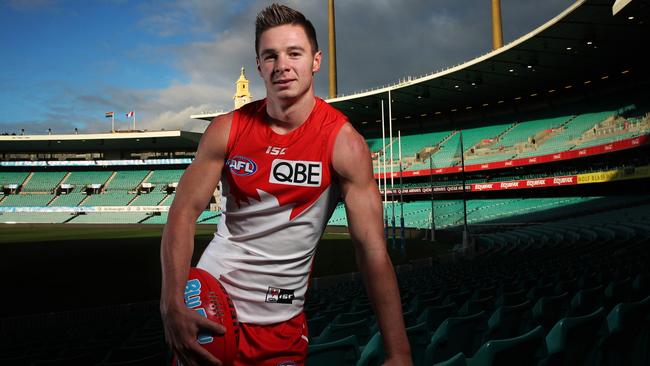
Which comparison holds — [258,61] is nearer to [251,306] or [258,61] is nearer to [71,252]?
[251,306]

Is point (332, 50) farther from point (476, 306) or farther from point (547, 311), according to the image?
point (547, 311)

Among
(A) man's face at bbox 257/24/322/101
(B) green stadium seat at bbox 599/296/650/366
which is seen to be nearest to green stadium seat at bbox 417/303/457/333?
(B) green stadium seat at bbox 599/296/650/366

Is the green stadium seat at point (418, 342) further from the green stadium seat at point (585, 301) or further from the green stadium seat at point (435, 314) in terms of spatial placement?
the green stadium seat at point (585, 301)

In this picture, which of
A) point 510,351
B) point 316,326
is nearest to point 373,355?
point 510,351

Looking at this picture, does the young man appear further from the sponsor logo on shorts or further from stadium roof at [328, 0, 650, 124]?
stadium roof at [328, 0, 650, 124]

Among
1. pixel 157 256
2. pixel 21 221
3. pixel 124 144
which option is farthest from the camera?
pixel 124 144

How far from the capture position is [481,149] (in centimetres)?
4741

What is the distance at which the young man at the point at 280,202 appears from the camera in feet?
6.44

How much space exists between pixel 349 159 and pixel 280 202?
1.13 feet

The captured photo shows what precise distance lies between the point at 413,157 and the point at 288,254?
51.4m

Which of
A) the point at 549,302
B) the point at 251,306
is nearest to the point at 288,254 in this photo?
the point at 251,306

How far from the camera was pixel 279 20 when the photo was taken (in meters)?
2.06

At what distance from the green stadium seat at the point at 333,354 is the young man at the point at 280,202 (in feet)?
1.39

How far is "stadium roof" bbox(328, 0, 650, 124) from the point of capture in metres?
26.5
